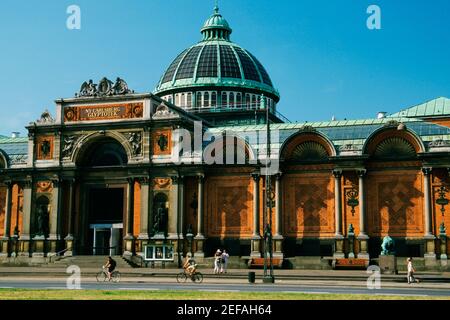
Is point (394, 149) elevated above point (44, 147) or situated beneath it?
situated beneath

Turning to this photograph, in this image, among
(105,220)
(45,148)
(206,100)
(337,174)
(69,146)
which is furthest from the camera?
(206,100)

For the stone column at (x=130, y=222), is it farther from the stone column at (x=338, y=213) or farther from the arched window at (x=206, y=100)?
the stone column at (x=338, y=213)

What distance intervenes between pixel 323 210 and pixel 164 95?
3125 cm

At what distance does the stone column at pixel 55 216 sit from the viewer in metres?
66.3

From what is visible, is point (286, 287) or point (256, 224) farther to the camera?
point (256, 224)

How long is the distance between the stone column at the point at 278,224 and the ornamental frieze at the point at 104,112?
50.3 ft

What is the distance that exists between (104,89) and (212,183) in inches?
589

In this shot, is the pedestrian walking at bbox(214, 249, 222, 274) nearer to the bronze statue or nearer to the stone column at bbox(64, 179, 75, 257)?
the stone column at bbox(64, 179, 75, 257)

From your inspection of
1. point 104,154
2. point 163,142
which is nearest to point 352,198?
point 163,142

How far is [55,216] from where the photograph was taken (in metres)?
66.8

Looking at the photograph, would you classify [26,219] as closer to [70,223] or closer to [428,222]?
[70,223]

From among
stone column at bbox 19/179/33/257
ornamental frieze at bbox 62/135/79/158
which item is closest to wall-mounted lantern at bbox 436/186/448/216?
ornamental frieze at bbox 62/135/79/158

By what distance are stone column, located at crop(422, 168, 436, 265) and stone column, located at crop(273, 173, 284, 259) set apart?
41.3ft

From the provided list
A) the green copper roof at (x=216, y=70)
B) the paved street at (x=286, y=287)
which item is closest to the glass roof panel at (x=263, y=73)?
the green copper roof at (x=216, y=70)
